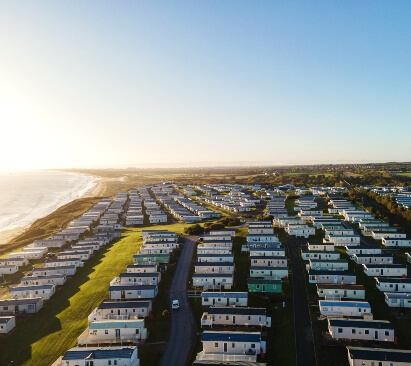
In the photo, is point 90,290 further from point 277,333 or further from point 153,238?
point 277,333

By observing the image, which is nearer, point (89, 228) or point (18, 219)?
point (89, 228)

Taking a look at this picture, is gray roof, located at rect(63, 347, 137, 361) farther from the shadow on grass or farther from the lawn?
the shadow on grass

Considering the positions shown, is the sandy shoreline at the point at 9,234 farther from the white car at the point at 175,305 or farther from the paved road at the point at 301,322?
the paved road at the point at 301,322

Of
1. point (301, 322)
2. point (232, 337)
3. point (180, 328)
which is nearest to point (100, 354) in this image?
point (180, 328)

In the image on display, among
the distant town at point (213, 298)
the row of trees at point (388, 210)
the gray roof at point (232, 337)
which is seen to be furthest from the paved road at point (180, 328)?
the row of trees at point (388, 210)

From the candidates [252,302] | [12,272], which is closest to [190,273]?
[252,302]

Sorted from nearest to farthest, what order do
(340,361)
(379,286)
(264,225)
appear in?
(340,361)
(379,286)
(264,225)
